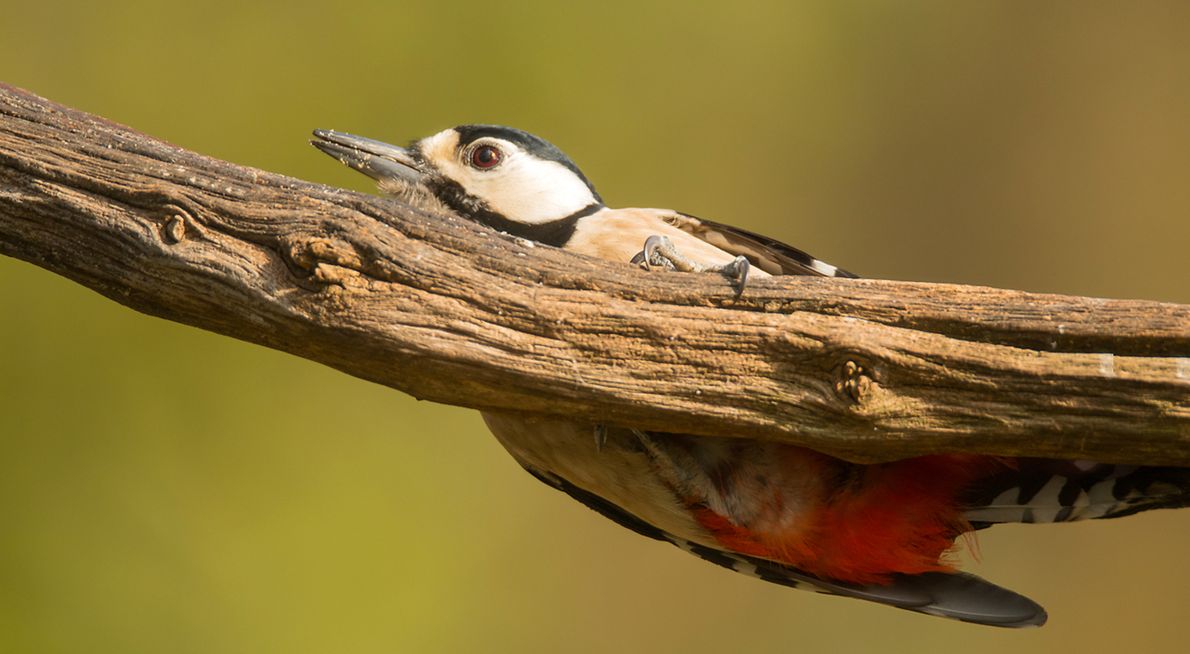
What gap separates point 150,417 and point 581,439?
7.03 ft

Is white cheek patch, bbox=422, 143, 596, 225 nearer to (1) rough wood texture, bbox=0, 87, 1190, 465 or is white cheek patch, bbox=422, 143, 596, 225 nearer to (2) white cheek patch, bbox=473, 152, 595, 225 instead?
(2) white cheek patch, bbox=473, 152, 595, 225

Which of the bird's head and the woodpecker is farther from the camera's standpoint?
the bird's head

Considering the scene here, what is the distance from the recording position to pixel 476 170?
209cm

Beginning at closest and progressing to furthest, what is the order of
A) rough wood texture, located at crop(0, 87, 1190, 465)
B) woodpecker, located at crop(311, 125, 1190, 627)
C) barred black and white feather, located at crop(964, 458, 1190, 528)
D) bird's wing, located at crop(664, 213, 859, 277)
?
rough wood texture, located at crop(0, 87, 1190, 465) < barred black and white feather, located at crop(964, 458, 1190, 528) < woodpecker, located at crop(311, 125, 1190, 627) < bird's wing, located at crop(664, 213, 859, 277)

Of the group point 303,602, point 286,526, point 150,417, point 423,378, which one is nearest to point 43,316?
point 150,417

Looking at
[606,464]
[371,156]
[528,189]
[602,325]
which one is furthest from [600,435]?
[371,156]

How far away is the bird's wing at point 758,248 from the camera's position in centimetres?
199

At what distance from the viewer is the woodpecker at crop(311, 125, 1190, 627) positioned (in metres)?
1.74

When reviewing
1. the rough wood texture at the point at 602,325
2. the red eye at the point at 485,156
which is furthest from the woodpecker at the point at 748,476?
the rough wood texture at the point at 602,325

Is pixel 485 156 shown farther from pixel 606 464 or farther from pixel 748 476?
pixel 748 476

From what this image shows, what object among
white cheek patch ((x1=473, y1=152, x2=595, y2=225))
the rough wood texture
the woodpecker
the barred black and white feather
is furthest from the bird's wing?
the rough wood texture

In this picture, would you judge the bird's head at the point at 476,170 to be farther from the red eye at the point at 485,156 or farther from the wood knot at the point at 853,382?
the wood knot at the point at 853,382

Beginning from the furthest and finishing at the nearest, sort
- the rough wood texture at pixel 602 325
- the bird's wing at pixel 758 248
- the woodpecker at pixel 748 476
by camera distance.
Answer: the bird's wing at pixel 758 248
the woodpecker at pixel 748 476
the rough wood texture at pixel 602 325

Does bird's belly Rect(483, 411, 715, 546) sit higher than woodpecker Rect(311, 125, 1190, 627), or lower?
lower
